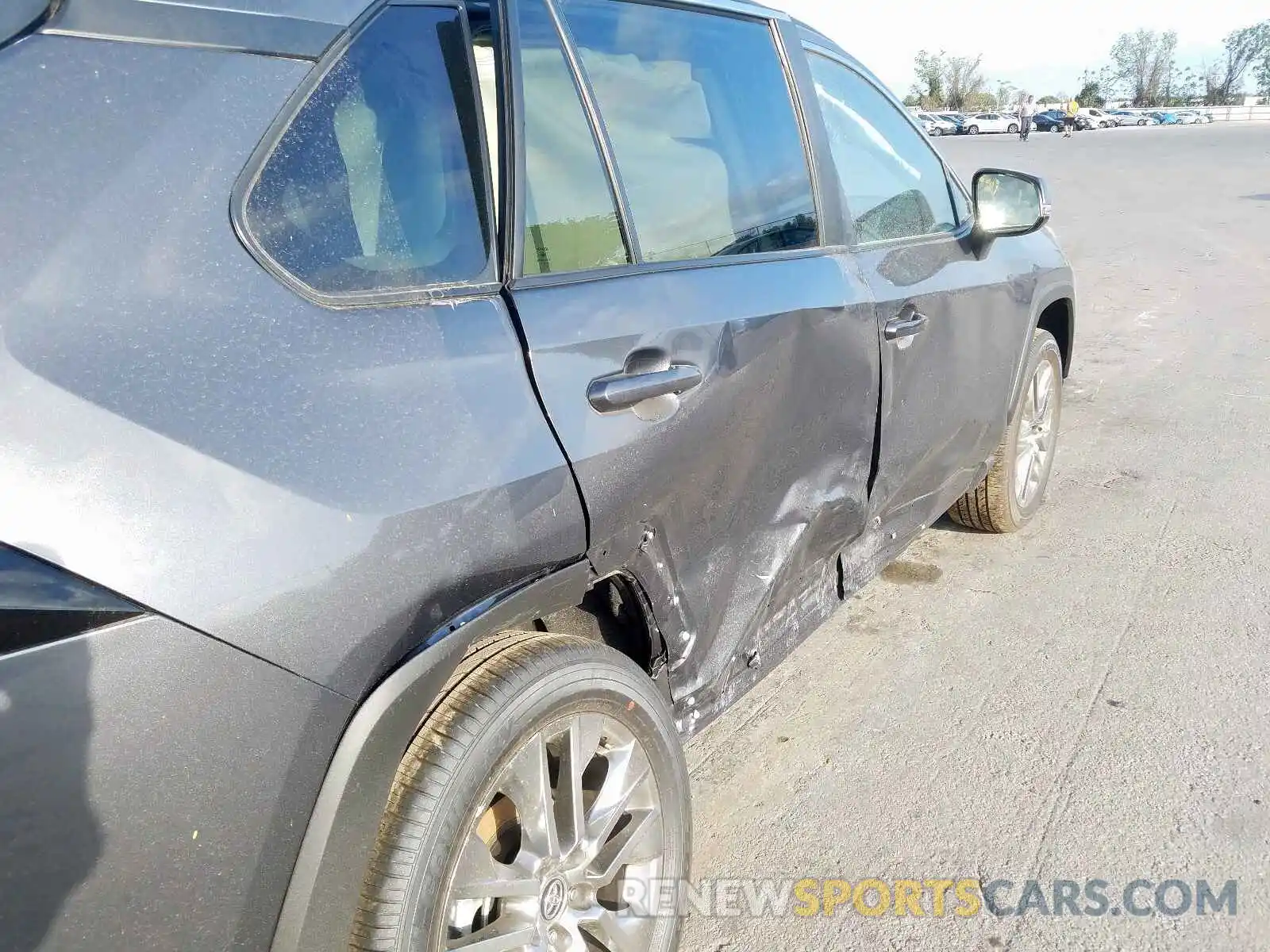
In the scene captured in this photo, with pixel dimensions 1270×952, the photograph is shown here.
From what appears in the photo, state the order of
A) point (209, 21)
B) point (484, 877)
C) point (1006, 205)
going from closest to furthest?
point (209, 21), point (484, 877), point (1006, 205)

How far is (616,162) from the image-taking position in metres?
2.05

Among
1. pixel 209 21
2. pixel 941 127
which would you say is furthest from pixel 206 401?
pixel 941 127

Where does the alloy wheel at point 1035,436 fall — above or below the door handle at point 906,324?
below

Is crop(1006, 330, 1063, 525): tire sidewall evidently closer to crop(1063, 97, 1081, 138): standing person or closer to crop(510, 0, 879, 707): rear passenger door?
crop(510, 0, 879, 707): rear passenger door

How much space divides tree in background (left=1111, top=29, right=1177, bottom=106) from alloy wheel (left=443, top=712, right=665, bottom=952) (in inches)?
4725

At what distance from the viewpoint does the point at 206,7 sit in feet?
4.49

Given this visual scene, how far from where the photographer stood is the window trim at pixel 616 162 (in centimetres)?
181

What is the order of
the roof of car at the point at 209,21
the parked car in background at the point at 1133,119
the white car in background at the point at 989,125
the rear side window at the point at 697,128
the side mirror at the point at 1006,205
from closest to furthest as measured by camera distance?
the roof of car at the point at 209,21, the rear side window at the point at 697,128, the side mirror at the point at 1006,205, the white car in background at the point at 989,125, the parked car in background at the point at 1133,119

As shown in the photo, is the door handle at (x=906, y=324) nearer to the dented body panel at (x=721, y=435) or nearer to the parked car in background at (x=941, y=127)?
the dented body panel at (x=721, y=435)

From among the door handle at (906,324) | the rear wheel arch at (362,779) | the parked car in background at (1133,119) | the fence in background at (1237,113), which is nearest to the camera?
the rear wheel arch at (362,779)

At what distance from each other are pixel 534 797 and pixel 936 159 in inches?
110

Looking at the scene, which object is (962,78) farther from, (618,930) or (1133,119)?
(618,930)

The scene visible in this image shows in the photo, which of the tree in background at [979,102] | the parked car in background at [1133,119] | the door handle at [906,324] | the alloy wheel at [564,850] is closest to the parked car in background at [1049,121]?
the parked car in background at [1133,119]

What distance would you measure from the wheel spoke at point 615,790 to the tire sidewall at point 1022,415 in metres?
2.51
